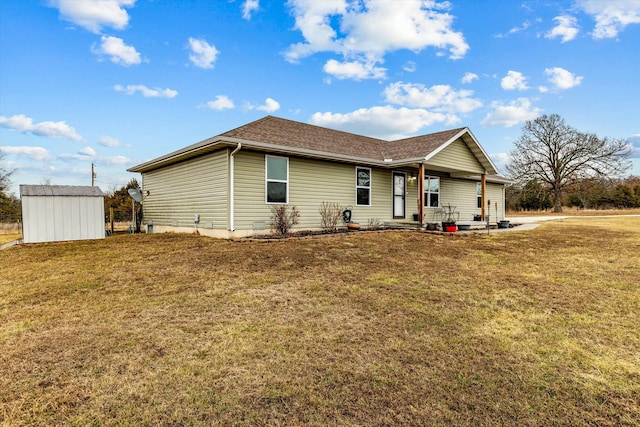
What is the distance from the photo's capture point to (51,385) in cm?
246

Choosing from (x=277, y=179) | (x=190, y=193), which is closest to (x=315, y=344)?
(x=277, y=179)

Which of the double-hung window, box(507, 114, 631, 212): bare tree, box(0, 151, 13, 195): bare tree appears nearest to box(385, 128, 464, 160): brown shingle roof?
the double-hung window

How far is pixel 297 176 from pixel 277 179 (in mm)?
760

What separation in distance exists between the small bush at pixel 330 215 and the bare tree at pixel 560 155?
3472 centimetres

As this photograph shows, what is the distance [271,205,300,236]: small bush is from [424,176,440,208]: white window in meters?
7.44

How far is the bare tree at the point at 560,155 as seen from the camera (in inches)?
1346

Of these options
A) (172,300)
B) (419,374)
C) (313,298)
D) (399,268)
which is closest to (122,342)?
(172,300)

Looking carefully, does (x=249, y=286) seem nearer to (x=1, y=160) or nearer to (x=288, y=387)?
(x=288, y=387)

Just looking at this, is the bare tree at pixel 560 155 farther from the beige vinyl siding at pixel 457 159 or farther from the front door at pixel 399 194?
the front door at pixel 399 194

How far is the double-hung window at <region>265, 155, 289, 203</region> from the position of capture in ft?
33.8

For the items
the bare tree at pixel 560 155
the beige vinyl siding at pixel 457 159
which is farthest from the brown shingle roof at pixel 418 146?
the bare tree at pixel 560 155

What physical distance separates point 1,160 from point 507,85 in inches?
1466

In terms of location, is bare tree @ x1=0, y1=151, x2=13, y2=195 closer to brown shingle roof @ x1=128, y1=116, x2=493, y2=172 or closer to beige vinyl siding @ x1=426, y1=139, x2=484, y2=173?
brown shingle roof @ x1=128, y1=116, x2=493, y2=172

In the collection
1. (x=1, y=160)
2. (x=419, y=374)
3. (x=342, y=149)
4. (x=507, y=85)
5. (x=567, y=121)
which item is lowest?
(x=419, y=374)
